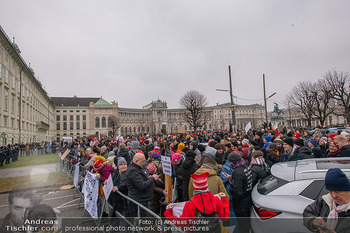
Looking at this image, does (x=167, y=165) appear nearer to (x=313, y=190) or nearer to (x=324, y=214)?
(x=313, y=190)

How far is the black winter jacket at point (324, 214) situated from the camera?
7.59 feet

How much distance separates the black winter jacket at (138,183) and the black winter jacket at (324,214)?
294 cm

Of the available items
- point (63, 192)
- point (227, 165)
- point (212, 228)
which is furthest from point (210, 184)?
point (63, 192)

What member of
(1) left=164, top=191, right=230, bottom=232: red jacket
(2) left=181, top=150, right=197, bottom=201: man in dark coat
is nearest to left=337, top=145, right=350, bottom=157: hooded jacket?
(2) left=181, top=150, right=197, bottom=201: man in dark coat

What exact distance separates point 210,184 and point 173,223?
40.2 inches

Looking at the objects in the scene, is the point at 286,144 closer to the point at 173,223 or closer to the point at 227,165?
the point at 227,165

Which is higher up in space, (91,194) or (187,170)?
(187,170)

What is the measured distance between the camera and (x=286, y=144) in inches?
253

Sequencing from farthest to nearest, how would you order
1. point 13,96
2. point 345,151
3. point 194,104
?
point 194,104 → point 13,96 → point 345,151

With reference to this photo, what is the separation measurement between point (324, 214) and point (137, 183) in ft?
10.7

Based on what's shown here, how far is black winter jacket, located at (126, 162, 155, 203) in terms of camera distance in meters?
4.43

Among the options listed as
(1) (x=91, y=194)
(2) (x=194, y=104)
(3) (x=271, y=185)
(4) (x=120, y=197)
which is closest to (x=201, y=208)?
(3) (x=271, y=185)

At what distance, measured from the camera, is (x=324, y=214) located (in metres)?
2.51

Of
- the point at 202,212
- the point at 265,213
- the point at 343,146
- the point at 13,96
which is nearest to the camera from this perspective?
the point at 202,212
